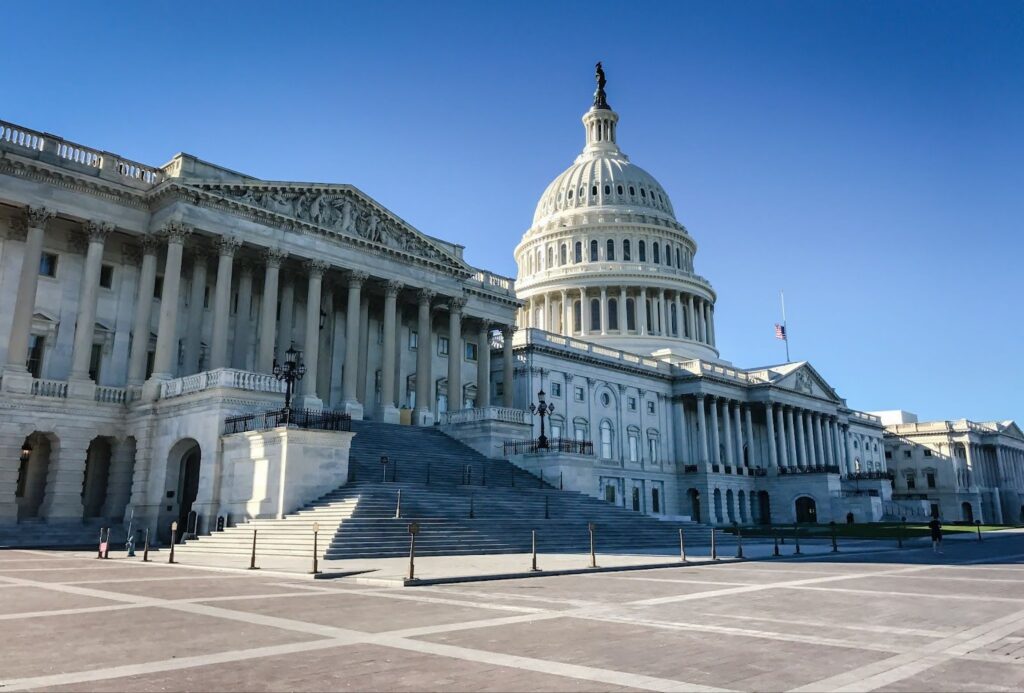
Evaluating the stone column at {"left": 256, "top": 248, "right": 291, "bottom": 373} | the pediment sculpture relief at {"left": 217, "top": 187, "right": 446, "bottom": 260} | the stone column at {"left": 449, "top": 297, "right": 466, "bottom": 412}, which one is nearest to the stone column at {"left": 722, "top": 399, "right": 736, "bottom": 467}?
the stone column at {"left": 449, "top": 297, "right": 466, "bottom": 412}

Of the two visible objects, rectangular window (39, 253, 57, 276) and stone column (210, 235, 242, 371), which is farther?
stone column (210, 235, 242, 371)

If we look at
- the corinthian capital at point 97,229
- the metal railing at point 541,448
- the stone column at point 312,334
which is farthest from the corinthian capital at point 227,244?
the metal railing at point 541,448

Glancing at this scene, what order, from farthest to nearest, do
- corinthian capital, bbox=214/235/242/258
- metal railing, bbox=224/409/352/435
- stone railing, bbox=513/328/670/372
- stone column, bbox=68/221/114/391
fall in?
stone railing, bbox=513/328/670/372
corinthian capital, bbox=214/235/242/258
stone column, bbox=68/221/114/391
metal railing, bbox=224/409/352/435

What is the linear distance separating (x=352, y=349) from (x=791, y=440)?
6850 centimetres

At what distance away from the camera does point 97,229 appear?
135ft

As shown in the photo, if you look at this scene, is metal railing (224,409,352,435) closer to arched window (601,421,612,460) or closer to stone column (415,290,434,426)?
stone column (415,290,434,426)

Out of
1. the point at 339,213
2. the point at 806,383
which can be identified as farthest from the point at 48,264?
the point at 806,383

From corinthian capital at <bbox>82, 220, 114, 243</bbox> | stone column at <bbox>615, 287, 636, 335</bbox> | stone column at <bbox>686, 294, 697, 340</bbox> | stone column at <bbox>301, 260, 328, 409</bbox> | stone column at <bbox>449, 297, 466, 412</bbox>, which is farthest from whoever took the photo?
stone column at <bbox>686, 294, 697, 340</bbox>

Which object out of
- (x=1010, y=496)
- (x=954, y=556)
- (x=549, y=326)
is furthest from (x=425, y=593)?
(x=1010, y=496)

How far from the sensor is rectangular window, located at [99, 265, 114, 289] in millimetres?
43688

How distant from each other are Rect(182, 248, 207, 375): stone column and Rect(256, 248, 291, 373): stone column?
348 cm

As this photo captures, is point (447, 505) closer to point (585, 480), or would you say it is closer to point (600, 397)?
point (585, 480)

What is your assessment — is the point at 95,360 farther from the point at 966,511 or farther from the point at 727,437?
the point at 966,511

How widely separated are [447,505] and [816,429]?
8455cm
